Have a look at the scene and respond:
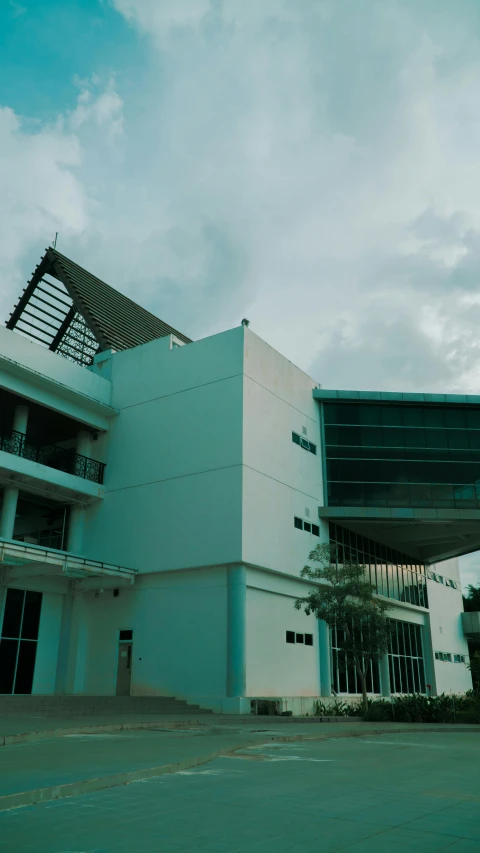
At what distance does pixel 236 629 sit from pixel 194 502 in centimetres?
515

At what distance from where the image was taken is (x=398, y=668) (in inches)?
1432

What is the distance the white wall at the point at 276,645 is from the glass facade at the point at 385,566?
15.8ft

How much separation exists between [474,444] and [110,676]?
19431 millimetres

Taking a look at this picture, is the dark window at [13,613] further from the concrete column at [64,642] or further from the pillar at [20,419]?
the pillar at [20,419]

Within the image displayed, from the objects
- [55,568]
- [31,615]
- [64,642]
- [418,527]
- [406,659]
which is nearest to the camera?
[55,568]

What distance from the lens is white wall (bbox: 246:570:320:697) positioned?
2478 cm

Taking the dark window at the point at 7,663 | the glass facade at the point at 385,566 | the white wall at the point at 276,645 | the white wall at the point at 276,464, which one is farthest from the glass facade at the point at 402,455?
the dark window at the point at 7,663

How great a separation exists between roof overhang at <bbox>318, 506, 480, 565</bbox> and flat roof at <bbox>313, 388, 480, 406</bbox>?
17.5 ft

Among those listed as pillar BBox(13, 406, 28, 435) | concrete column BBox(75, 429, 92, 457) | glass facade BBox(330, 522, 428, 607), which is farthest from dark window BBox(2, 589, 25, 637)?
glass facade BBox(330, 522, 428, 607)

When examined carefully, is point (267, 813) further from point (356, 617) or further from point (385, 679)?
point (385, 679)

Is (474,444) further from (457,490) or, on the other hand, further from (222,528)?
(222,528)

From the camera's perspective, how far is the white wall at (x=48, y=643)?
1039 inches

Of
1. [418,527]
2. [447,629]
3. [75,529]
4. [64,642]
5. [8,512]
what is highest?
[418,527]

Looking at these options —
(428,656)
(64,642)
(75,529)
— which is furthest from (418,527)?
(64,642)
